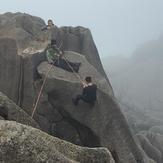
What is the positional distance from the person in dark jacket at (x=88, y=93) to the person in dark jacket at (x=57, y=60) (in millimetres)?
3357

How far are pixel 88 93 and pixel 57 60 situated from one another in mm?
4697

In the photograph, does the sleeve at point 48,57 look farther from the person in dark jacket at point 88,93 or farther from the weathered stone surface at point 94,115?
the person in dark jacket at point 88,93

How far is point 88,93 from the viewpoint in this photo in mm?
29750

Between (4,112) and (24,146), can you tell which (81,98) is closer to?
(4,112)

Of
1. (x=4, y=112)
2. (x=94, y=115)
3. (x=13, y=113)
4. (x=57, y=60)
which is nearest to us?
(x=4, y=112)

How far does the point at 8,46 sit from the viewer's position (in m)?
34.2

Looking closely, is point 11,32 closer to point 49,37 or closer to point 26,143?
point 49,37

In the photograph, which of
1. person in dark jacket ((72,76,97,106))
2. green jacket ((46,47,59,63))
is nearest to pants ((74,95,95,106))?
person in dark jacket ((72,76,97,106))

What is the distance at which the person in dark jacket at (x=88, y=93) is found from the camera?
96.3 ft

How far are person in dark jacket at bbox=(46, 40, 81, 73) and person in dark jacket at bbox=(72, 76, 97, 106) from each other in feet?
11.0

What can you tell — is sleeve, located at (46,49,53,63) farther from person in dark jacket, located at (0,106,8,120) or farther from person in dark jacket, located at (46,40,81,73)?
person in dark jacket, located at (0,106,8,120)

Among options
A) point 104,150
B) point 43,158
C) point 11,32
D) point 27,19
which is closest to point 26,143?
point 43,158

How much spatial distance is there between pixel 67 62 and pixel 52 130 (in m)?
5.33

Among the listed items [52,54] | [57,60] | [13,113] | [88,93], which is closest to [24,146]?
[13,113]
